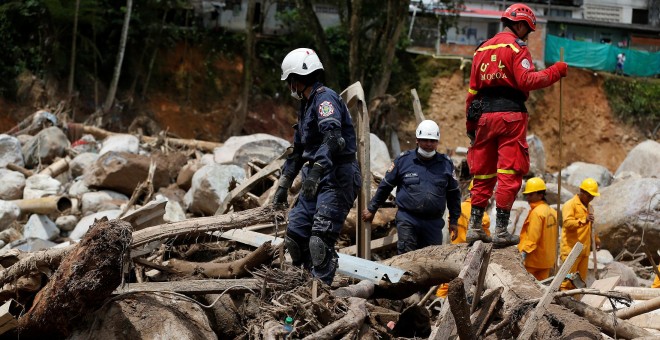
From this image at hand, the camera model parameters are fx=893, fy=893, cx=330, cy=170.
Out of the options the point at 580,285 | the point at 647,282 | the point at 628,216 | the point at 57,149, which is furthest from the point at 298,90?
the point at 57,149

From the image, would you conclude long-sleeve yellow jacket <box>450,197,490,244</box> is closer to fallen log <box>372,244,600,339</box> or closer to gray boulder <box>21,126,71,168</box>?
fallen log <box>372,244,600,339</box>

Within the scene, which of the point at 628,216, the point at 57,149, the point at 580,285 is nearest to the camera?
the point at 580,285

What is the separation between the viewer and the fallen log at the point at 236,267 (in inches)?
272

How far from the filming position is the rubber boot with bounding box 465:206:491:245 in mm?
6570

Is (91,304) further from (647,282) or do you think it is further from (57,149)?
(57,149)

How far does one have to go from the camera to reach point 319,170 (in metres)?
6.31

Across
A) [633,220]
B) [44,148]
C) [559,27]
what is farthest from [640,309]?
[559,27]

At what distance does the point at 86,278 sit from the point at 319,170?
69.4 inches

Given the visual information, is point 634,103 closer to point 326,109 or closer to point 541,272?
point 541,272

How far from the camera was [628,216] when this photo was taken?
513 inches

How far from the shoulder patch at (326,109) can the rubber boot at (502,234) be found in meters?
1.45

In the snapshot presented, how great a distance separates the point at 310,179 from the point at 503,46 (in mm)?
1722

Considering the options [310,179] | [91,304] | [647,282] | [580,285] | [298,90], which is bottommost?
[647,282]

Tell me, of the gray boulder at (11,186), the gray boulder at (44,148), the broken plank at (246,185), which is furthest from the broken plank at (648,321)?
the gray boulder at (44,148)
